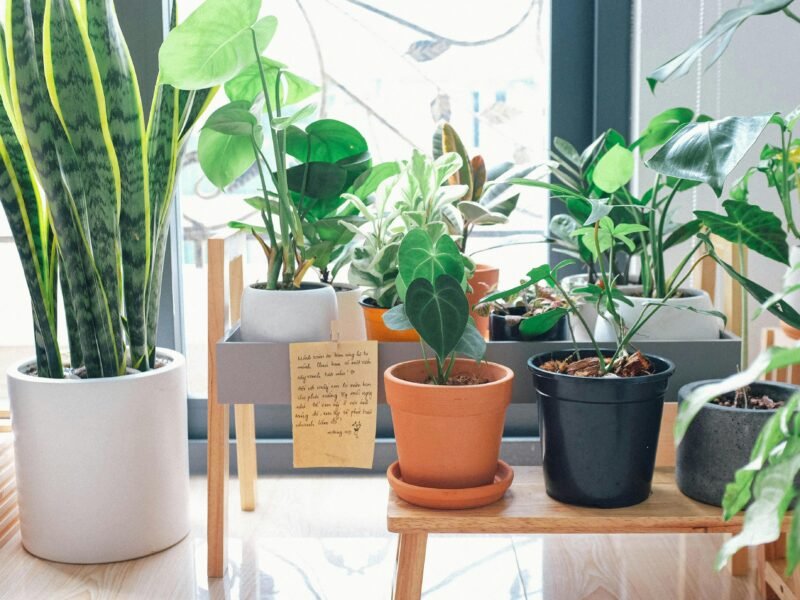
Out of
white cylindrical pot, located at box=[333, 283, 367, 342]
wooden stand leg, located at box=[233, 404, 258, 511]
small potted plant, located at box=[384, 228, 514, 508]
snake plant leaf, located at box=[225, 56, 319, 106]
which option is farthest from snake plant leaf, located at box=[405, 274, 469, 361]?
wooden stand leg, located at box=[233, 404, 258, 511]

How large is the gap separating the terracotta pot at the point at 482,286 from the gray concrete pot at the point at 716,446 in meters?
0.35

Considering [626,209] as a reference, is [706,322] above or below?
below

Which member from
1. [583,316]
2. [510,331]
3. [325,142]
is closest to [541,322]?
[510,331]

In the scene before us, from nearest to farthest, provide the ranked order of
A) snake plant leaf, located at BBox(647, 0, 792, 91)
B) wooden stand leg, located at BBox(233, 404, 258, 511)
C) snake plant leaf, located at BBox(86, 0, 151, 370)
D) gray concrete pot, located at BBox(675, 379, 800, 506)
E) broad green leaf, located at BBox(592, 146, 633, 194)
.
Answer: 1. snake plant leaf, located at BBox(647, 0, 792, 91)
2. gray concrete pot, located at BBox(675, 379, 800, 506)
3. broad green leaf, located at BBox(592, 146, 633, 194)
4. snake plant leaf, located at BBox(86, 0, 151, 370)
5. wooden stand leg, located at BBox(233, 404, 258, 511)

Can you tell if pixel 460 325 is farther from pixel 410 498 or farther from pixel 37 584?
pixel 37 584

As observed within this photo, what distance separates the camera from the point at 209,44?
1.21 m

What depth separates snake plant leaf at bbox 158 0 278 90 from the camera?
3.87 ft

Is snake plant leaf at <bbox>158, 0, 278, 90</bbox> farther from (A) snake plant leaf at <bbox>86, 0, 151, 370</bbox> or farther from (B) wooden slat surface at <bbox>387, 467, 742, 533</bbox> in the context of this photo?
(B) wooden slat surface at <bbox>387, 467, 742, 533</bbox>

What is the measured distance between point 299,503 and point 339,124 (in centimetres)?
76

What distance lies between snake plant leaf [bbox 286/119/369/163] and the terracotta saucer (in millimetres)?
532

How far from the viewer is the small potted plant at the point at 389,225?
1.33 meters

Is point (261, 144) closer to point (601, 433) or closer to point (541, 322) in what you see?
point (541, 322)

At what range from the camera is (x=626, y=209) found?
4.58 feet

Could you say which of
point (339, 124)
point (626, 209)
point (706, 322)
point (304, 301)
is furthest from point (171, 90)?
point (706, 322)
